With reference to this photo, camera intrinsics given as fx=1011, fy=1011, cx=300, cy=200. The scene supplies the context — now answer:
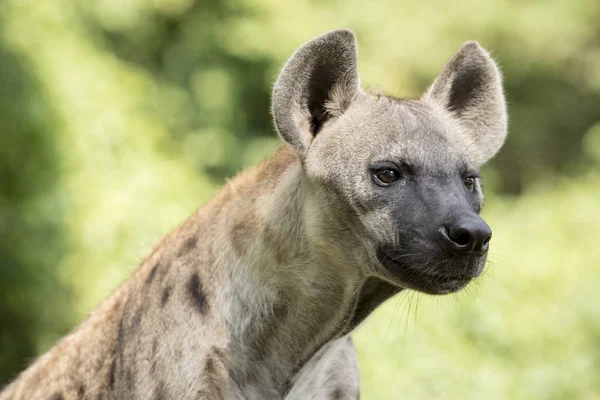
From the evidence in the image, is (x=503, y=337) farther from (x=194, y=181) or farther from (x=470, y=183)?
(x=470, y=183)

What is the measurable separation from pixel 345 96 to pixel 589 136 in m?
10.6

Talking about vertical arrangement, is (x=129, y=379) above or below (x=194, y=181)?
below

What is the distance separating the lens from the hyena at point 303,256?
12.1ft

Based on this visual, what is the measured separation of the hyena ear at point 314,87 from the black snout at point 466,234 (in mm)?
717

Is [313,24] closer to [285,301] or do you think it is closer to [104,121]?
[104,121]

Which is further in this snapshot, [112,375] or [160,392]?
[112,375]

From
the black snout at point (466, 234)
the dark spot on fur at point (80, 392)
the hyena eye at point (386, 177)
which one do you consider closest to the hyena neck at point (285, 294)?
the hyena eye at point (386, 177)

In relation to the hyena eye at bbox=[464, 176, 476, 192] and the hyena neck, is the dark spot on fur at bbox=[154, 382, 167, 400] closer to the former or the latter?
the hyena neck

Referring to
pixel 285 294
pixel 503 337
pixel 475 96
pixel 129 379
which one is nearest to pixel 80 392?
pixel 129 379

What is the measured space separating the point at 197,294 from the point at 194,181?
5.34m

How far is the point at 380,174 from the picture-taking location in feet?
12.1

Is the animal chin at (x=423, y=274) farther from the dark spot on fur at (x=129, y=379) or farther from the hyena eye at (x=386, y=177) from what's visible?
the dark spot on fur at (x=129, y=379)

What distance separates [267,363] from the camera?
3.97m

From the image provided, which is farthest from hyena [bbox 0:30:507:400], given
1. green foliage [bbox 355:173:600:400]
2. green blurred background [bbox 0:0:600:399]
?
green foliage [bbox 355:173:600:400]
